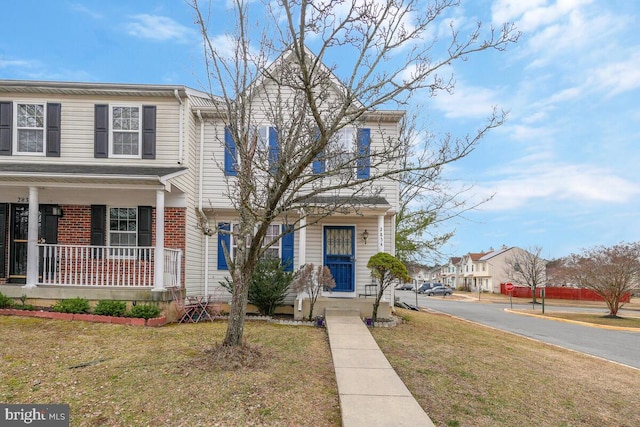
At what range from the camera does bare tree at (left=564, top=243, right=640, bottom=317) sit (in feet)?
70.5

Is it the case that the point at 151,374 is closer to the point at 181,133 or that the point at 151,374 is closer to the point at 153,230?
the point at 153,230

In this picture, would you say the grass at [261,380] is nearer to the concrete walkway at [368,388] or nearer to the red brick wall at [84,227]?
the concrete walkway at [368,388]

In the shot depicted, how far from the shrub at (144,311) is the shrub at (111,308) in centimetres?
20

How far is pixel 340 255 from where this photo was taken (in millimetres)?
12375

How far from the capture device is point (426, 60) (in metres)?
6.07

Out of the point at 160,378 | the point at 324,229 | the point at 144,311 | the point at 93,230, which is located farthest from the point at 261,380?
the point at 93,230

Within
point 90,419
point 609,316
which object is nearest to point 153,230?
point 90,419

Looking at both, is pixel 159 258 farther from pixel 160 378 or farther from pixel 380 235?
pixel 380 235

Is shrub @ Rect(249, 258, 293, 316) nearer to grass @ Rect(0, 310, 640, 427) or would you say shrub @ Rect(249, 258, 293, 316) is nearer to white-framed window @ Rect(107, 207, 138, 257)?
grass @ Rect(0, 310, 640, 427)

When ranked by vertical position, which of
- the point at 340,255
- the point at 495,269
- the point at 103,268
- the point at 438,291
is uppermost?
the point at 340,255

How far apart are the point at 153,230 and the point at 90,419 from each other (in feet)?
23.0

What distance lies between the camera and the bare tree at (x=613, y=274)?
70.5 feet

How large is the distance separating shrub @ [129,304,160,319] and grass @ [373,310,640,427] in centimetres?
508

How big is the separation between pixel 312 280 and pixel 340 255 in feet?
6.57
